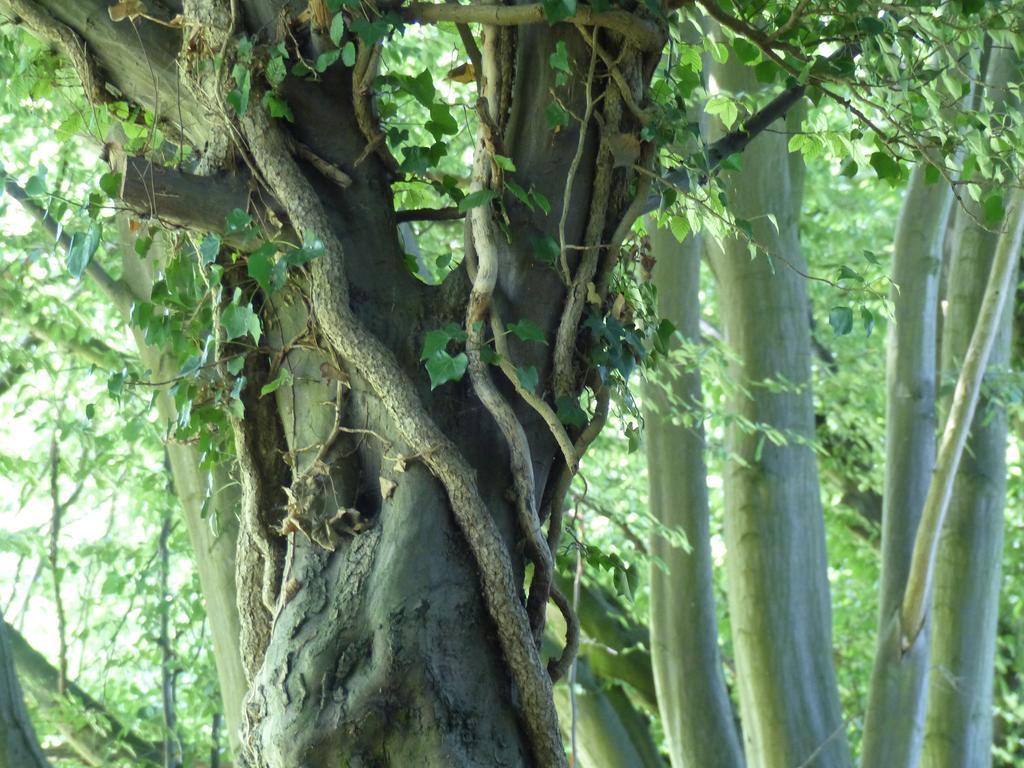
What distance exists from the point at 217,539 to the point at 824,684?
263 centimetres

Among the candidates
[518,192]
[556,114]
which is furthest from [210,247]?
[556,114]

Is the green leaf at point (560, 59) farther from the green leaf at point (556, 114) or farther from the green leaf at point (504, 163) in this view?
the green leaf at point (504, 163)

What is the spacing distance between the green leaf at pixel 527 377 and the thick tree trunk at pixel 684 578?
3062mm

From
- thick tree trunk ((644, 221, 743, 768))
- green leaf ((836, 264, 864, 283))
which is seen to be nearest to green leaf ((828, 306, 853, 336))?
green leaf ((836, 264, 864, 283))

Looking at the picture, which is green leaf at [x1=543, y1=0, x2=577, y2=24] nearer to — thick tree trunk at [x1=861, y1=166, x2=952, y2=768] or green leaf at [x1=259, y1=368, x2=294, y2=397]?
green leaf at [x1=259, y1=368, x2=294, y2=397]

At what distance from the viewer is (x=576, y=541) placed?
244 centimetres

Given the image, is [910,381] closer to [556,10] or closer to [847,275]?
[847,275]

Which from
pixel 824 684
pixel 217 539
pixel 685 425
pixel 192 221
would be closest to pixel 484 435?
pixel 192 221

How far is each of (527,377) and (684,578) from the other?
11.0ft

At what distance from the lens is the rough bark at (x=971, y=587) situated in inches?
200

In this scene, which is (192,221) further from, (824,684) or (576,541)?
(824,684)

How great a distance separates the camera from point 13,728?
3.72 meters

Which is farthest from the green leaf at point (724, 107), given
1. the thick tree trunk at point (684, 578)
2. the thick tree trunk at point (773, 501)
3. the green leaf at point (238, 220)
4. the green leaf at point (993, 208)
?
the thick tree trunk at point (684, 578)

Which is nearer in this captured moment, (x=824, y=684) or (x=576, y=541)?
(x=576, y=541)
